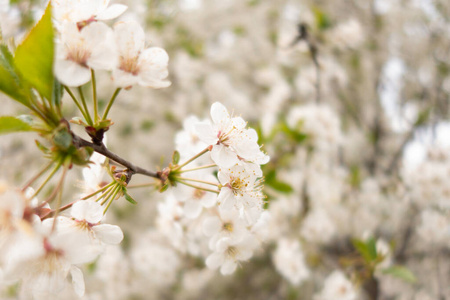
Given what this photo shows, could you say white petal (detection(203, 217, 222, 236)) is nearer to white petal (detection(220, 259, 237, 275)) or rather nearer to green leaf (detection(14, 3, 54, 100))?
white petal (detection(220, 259, 237, 275))

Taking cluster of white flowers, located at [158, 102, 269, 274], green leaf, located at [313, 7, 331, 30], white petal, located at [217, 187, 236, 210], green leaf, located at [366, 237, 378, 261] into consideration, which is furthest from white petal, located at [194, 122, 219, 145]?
green leaf, located at [313, 7, 331, 30]

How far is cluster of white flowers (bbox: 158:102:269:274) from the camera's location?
0.69m

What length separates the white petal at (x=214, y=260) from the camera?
0.82 meters

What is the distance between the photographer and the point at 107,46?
57 cm

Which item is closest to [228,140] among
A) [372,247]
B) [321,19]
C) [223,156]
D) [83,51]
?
[223,156]

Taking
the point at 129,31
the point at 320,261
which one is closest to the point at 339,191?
Result: the point at 320,261

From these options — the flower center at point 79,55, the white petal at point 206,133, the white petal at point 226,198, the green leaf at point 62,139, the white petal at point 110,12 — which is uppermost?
the white petal at point 110,12

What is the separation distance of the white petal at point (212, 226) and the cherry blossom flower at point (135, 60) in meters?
0.38

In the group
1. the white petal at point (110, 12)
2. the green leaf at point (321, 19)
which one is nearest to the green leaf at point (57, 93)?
the white petal at point (110, 12)

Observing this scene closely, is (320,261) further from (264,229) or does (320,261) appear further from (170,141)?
(170,141)

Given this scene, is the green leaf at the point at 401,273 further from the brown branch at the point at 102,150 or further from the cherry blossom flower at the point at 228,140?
the brown branch at the point at 102,150

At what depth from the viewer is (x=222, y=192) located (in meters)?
0.71

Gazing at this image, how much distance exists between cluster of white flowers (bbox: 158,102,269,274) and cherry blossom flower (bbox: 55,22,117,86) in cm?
22

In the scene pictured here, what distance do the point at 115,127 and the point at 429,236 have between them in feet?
10.3
